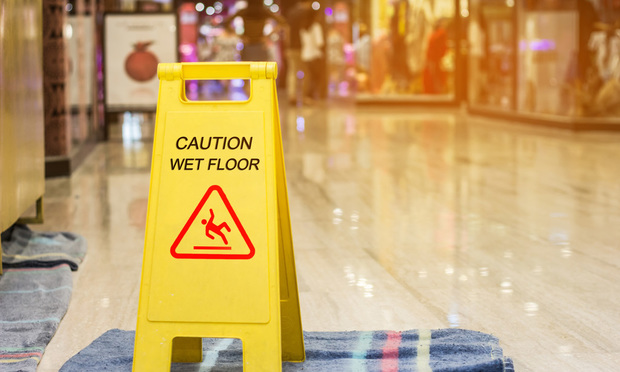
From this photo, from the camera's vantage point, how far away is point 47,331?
9.75 feet

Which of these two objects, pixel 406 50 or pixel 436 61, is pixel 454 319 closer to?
pixel 436 61

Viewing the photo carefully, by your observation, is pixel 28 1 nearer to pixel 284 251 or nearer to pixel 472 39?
pixel 284 251

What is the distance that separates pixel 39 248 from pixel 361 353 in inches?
87.3

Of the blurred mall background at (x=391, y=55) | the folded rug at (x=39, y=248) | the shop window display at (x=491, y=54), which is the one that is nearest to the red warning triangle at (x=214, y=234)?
the folded rug at (x=39, y=248)

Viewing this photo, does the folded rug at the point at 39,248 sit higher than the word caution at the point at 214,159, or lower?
lower

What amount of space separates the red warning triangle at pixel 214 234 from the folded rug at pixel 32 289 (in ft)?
2.05

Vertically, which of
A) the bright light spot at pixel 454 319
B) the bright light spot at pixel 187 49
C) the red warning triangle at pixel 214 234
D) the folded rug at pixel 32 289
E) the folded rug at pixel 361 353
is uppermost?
the bright light spot at pixel 187 49

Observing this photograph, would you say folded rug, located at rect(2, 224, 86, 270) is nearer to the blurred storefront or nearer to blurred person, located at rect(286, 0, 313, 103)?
the blurred storefront

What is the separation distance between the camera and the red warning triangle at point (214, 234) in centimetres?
244

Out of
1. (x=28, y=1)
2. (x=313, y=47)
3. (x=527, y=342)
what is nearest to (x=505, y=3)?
(x=313, y=47)

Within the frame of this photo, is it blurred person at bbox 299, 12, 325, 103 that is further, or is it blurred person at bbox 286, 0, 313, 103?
blurred person at bbox 299, 12, 325, 103

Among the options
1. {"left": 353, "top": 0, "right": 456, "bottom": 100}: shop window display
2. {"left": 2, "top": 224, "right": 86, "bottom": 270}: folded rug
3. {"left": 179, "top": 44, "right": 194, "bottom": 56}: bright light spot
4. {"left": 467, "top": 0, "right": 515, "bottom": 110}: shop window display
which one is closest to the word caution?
{"left": 2, "top": 224, "right": 86, "bottom": 270}: folded rug

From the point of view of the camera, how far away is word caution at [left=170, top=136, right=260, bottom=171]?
2.48 meters

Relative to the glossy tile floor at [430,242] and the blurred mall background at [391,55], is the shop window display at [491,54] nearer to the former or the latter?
A: the blurred mall background at [391,55]
